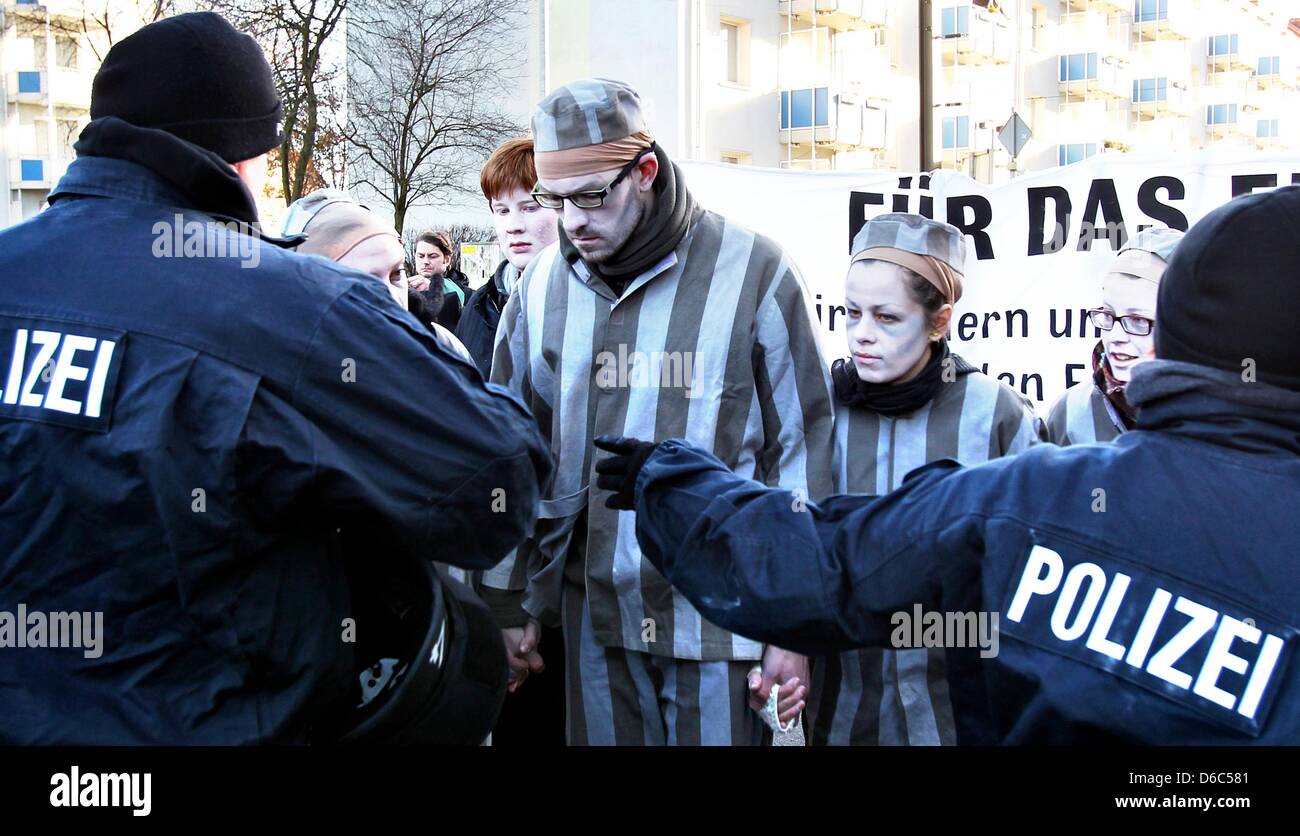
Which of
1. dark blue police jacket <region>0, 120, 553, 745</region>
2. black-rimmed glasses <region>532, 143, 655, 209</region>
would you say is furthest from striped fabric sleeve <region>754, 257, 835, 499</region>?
dark blue police jacket <region>0, 120, 553, 745</region>

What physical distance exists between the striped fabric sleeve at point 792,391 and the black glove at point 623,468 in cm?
90

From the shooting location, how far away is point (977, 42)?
120ft

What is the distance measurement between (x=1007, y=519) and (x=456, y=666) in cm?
91

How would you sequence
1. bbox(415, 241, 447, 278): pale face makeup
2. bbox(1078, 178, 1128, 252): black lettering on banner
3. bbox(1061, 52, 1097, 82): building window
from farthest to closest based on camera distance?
bbox(1061, 52, 1097, 82): building window → bbox(415, 241, 447, 278): pale face makeup → bbox(1078, 178, 1128, 252): black lettering on banner

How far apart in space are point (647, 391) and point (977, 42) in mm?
36211

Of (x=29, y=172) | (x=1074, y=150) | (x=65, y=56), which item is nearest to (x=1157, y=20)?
(x=1074, y=150)

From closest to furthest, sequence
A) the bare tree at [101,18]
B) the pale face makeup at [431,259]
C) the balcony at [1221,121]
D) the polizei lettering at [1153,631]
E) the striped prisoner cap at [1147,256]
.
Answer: the polizei lettering at [1153,631]
the striped prisoner cap at [1147,256]
the pale face makeup at [431,259]
the bare tree at [101,18]
the balcony at [1221,121]

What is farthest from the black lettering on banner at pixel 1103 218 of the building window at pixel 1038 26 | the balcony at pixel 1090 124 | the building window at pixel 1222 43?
the building window at pixel 1222 43

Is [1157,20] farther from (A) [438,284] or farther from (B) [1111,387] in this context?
(B) [1111,387]

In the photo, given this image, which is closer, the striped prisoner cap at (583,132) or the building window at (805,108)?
the striped prisoner cap at (583,132)

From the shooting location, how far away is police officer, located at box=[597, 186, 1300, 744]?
5.66 ft

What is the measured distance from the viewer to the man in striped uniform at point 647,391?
3086mm

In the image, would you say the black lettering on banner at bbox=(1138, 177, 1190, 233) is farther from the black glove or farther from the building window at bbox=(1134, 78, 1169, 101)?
the building window at bbox=(1134, 78, 1169, 101)

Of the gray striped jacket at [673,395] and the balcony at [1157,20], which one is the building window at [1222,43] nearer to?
the balcony at [1157,20]
